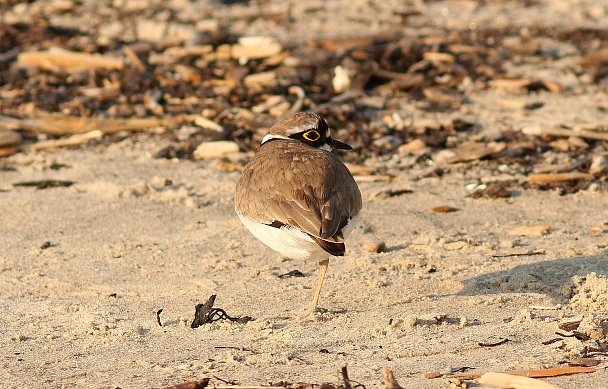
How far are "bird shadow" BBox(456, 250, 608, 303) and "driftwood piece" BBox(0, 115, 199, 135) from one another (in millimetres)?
4469

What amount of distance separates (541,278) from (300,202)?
66.1 inches

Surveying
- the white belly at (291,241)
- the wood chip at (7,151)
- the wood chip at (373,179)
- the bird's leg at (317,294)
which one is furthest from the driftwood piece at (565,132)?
the wood chip at (7,151)

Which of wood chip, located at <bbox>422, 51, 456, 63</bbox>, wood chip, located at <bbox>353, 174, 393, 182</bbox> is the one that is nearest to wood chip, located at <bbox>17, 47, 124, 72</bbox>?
wood chip, located at <bbox>422, 51, 456, 63</bbox>

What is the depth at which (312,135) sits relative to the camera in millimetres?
5914

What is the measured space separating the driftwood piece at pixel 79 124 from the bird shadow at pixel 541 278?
14.7 feet

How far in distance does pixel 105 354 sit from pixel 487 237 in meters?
3.17

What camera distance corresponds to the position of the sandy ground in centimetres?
420

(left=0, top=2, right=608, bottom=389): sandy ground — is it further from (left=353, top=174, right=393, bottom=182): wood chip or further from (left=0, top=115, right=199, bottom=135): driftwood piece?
(left=0, top=115, right=199, bottom=135): driftwood piece

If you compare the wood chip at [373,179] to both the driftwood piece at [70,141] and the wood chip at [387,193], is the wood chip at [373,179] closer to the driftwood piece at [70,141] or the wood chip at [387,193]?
the wood chip at [387,193]

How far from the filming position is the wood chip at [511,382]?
3.64 metres

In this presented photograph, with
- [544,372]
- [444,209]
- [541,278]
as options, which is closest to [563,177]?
[444,209]

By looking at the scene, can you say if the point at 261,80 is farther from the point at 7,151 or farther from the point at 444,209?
the point at 444,209

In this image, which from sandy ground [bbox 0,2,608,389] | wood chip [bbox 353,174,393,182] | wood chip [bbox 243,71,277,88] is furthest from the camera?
wood chip [bbox 243,71,277,88]

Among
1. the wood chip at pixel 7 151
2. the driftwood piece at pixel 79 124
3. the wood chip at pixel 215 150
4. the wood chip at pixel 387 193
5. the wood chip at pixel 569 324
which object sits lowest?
the wood chip at pixel 7 151
